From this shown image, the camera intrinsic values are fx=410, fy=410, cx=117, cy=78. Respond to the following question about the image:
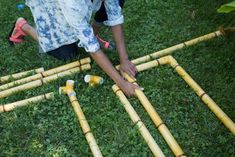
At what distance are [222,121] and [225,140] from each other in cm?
16

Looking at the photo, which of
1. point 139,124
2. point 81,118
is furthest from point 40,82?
point 139,124

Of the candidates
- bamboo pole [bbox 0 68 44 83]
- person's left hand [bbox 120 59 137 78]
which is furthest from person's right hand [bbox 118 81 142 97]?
bamboo pole [bbox 0 68 44 83]

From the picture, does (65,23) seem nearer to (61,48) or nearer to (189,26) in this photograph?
(61,48)

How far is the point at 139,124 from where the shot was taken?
3.07m

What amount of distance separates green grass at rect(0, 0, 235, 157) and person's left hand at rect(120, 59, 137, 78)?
9 cm

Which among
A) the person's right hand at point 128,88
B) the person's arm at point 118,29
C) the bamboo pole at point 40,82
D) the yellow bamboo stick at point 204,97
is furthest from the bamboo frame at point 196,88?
the bamboo pole at point 40,82

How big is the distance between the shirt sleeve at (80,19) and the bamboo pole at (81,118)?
1.37ft

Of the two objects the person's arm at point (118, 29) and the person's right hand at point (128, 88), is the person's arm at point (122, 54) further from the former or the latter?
the person's right hand at point (128, 88)

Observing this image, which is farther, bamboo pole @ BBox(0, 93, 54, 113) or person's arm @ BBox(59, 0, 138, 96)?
bamboo pole @ BBox(0, 93, 54, 113)

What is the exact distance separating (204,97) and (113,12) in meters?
1.03

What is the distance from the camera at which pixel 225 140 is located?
294 centimetres

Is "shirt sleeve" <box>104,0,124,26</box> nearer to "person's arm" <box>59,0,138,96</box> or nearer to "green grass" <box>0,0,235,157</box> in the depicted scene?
"person's arm" <box>59,0,138,96</box>

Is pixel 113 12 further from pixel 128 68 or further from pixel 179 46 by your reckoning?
pixel 179 46

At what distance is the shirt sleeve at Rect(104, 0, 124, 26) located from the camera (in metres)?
3.39
